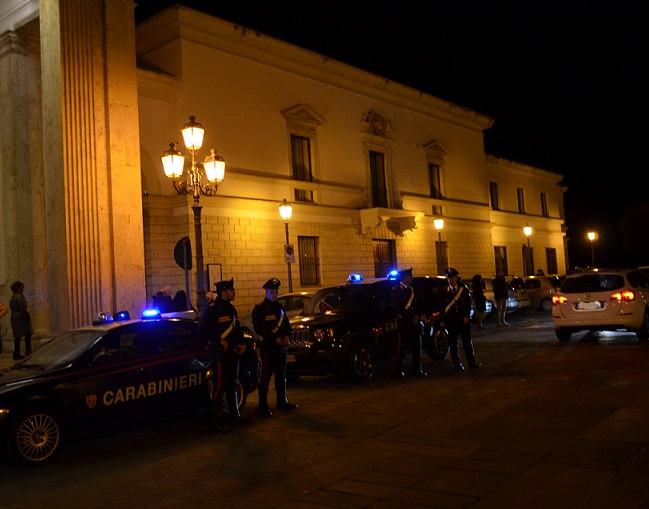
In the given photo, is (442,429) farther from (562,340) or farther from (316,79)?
(316,79)

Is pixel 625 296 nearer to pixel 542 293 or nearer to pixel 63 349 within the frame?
pixel 63 349

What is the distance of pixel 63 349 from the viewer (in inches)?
328

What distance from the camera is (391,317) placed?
12.3m

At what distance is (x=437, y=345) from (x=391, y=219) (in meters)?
15.4

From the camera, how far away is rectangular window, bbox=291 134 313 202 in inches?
1001

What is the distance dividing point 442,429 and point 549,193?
1643 inches

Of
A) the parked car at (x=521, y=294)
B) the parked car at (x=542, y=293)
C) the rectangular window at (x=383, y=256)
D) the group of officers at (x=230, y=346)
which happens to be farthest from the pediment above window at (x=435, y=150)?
the group of officers at (x=230, y=346)

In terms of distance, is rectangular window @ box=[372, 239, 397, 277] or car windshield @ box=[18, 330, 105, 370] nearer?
car windshield @ box=[18, 330, 105, 370]

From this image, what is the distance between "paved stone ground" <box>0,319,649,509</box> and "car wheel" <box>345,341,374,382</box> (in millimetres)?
746

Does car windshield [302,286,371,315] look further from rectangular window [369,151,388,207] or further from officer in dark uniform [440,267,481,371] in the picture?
rectangular window [369,151,388,207]

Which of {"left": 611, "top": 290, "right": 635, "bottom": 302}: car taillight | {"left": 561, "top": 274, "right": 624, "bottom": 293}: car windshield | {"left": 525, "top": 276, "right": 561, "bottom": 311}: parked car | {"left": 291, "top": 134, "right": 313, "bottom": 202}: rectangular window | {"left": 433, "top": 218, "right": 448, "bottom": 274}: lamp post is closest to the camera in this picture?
{"left": 611, "top": 290, "right": 635, "bottom": 302}: car taillight

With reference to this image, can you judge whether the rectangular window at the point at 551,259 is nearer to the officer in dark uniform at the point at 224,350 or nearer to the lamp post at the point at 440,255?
the lamp post at the point at 440,255

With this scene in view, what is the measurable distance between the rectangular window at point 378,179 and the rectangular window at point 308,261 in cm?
454

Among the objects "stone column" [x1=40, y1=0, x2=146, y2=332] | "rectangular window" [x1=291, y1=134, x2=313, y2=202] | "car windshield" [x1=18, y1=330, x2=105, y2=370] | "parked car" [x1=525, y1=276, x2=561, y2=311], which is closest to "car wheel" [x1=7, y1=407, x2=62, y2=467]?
"car windshield" [x1=18, y1=330, x2=105, y2=370]
